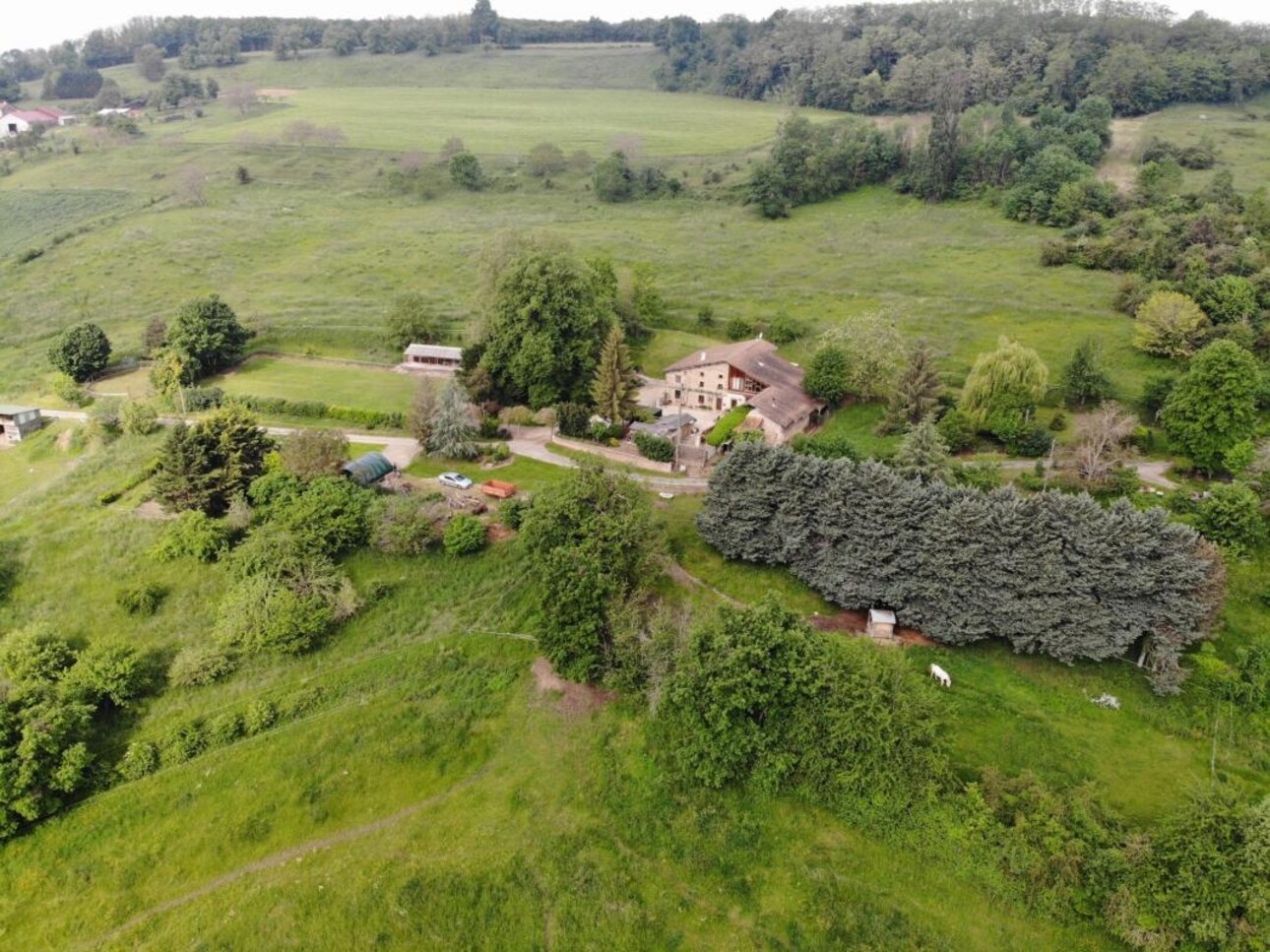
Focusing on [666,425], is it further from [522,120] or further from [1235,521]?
[522,120]

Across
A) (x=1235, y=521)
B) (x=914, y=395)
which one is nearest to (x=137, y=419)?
(x=914, y=395)

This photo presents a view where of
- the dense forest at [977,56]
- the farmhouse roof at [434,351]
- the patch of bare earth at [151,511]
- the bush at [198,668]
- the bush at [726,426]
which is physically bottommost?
the bush at [198,668]

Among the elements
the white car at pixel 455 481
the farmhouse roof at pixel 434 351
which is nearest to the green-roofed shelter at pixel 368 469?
the white car at pixel 455 481

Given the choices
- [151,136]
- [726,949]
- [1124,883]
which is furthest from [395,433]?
[151,136]

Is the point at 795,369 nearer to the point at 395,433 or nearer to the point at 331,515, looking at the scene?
the point at 395,433

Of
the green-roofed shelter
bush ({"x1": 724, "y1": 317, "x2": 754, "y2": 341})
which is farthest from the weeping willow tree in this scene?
the green-roofed shelter

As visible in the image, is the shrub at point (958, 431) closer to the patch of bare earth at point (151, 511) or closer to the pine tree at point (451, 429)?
the pine tree at point (451, 429)

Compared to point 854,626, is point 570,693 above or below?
below
